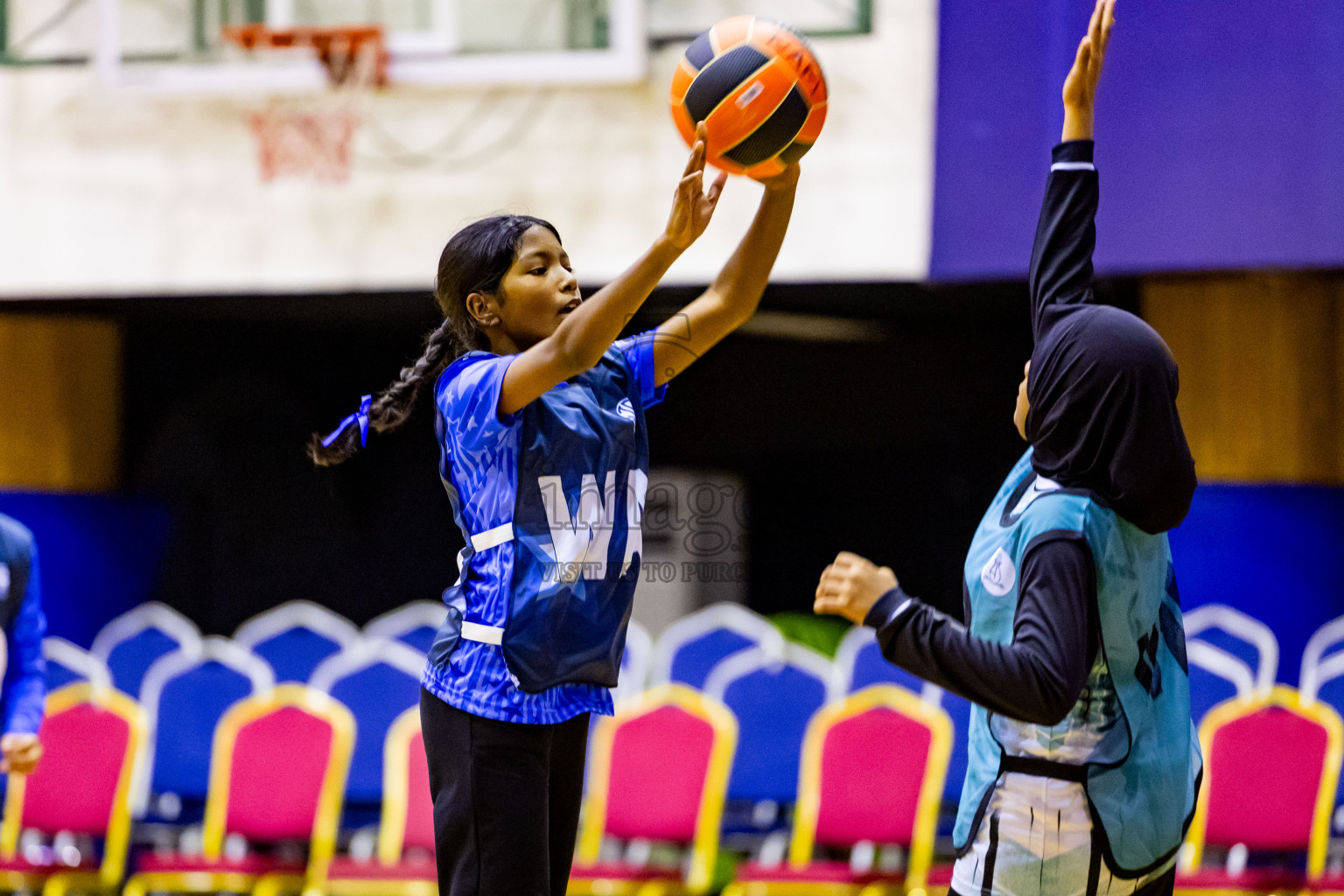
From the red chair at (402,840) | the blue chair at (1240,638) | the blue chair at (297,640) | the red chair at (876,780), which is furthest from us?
the blue chair at (297,640)

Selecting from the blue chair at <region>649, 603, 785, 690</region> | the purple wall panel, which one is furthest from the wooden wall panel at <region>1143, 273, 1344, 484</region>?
the blue chair at <region>649, 603, 785, 690</region>

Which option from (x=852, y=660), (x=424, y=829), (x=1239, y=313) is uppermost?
(x=1239, y=313)

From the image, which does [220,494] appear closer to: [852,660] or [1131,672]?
[852,660]

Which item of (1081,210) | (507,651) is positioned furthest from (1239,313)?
(507,651)

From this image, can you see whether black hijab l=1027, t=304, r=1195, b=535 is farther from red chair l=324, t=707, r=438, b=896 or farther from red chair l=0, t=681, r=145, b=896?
red chair l=0, t=681, r=145, b=896

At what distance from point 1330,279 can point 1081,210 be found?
3687 millimetres

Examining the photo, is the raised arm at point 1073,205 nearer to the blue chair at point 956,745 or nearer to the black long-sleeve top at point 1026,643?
the black long-sleeve top at point 1026,643

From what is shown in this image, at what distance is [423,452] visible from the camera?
730cm

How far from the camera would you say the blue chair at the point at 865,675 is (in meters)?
5.09

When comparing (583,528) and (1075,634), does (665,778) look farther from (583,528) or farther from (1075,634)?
(1075,634)

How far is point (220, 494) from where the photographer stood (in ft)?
24.0

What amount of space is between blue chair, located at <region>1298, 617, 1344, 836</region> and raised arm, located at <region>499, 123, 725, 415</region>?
3.67 meters

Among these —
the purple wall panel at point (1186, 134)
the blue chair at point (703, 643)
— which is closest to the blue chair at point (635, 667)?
the blue chair at point (703, 643)

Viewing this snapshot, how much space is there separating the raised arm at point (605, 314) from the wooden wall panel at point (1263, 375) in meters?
3.80
